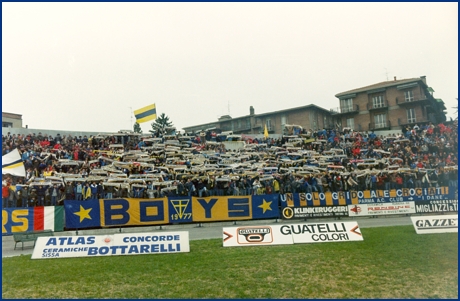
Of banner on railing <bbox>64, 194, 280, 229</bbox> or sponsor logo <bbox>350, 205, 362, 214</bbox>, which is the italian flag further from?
sponsor logo <bbox>350, 205, 362, 214</bbox>

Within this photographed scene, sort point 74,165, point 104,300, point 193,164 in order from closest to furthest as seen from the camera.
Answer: point 104,300 < point 74,165 < point 193,164

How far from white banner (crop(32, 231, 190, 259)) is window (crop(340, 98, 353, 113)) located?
60446mm

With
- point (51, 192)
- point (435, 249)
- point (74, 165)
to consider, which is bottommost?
point (435, 249)

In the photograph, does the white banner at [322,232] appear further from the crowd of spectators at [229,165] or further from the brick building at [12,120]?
the brick building at [12,120]

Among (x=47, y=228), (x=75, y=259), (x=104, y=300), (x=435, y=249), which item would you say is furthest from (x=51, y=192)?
(x=435, y=249)

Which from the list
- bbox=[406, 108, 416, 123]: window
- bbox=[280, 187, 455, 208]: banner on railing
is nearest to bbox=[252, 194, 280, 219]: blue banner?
bbox=[280, 187, 455, 208]: banner on railing

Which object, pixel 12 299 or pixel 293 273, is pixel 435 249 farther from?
pixel 12 299

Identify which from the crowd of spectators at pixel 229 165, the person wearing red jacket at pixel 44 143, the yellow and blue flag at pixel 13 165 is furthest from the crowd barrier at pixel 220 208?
the person wearing red jacket at pixel 44 143

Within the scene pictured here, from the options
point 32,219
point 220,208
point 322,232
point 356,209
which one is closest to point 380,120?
point 356,209

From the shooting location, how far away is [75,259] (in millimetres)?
13578

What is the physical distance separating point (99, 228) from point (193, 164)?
11072mm

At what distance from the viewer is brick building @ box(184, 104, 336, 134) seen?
68500 mm

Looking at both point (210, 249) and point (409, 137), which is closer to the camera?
point (210, 249)

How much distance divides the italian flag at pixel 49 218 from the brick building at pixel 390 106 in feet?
174
